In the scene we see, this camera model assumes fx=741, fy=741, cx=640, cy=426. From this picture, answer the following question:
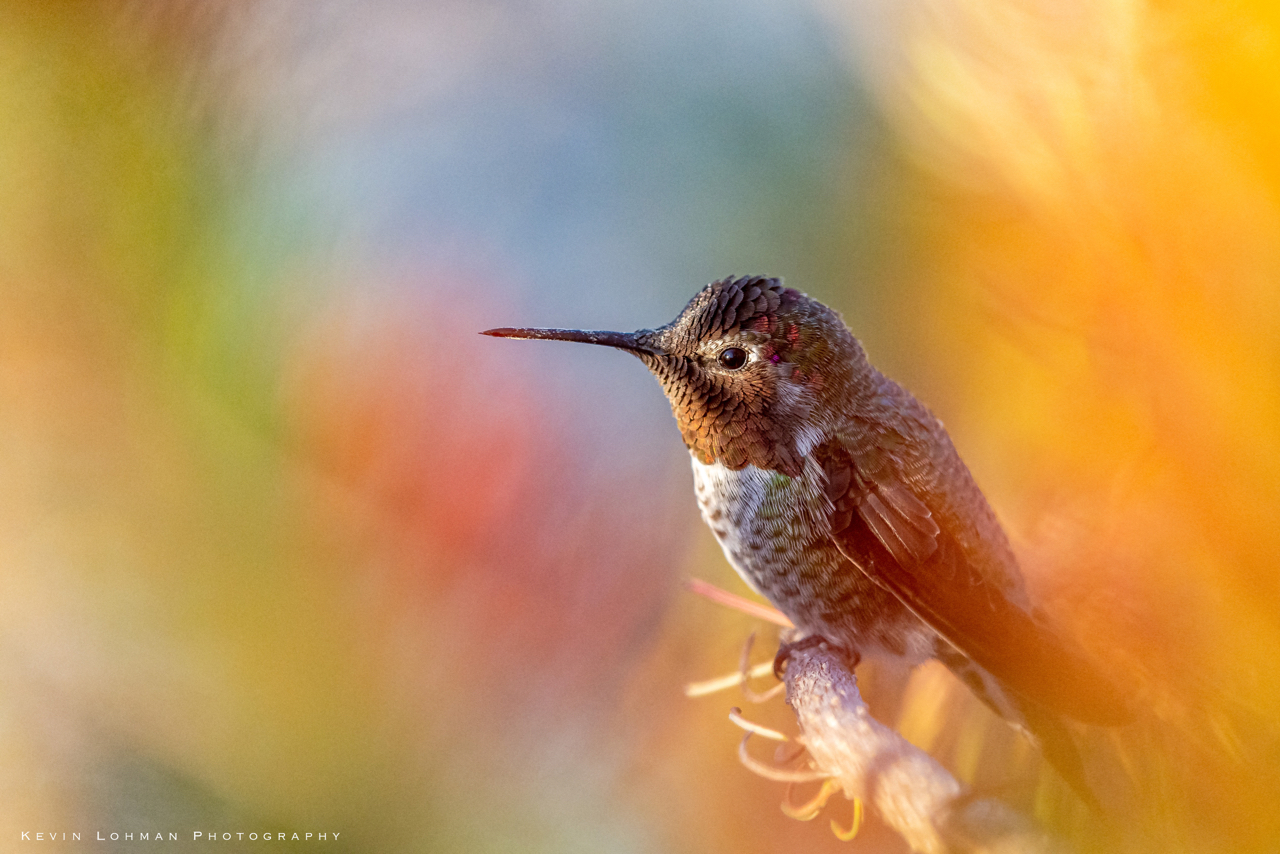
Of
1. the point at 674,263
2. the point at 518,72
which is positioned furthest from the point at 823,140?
the point at 518,72

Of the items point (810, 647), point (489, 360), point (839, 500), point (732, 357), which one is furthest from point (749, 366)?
point (489, 360)

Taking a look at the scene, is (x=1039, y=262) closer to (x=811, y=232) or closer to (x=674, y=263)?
(x=811, y=232)

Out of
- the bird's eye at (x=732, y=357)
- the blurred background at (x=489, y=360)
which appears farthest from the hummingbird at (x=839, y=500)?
the blurred background at (x=489, y=360)

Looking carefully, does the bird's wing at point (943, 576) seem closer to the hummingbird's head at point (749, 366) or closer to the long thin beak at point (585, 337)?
the hummingbird's head at point (749, 366)

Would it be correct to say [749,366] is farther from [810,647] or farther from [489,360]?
[489,360]

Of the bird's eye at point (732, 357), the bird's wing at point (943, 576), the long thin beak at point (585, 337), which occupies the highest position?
the bird's eye at point (732, 357)

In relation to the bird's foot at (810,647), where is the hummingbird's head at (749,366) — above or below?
above
